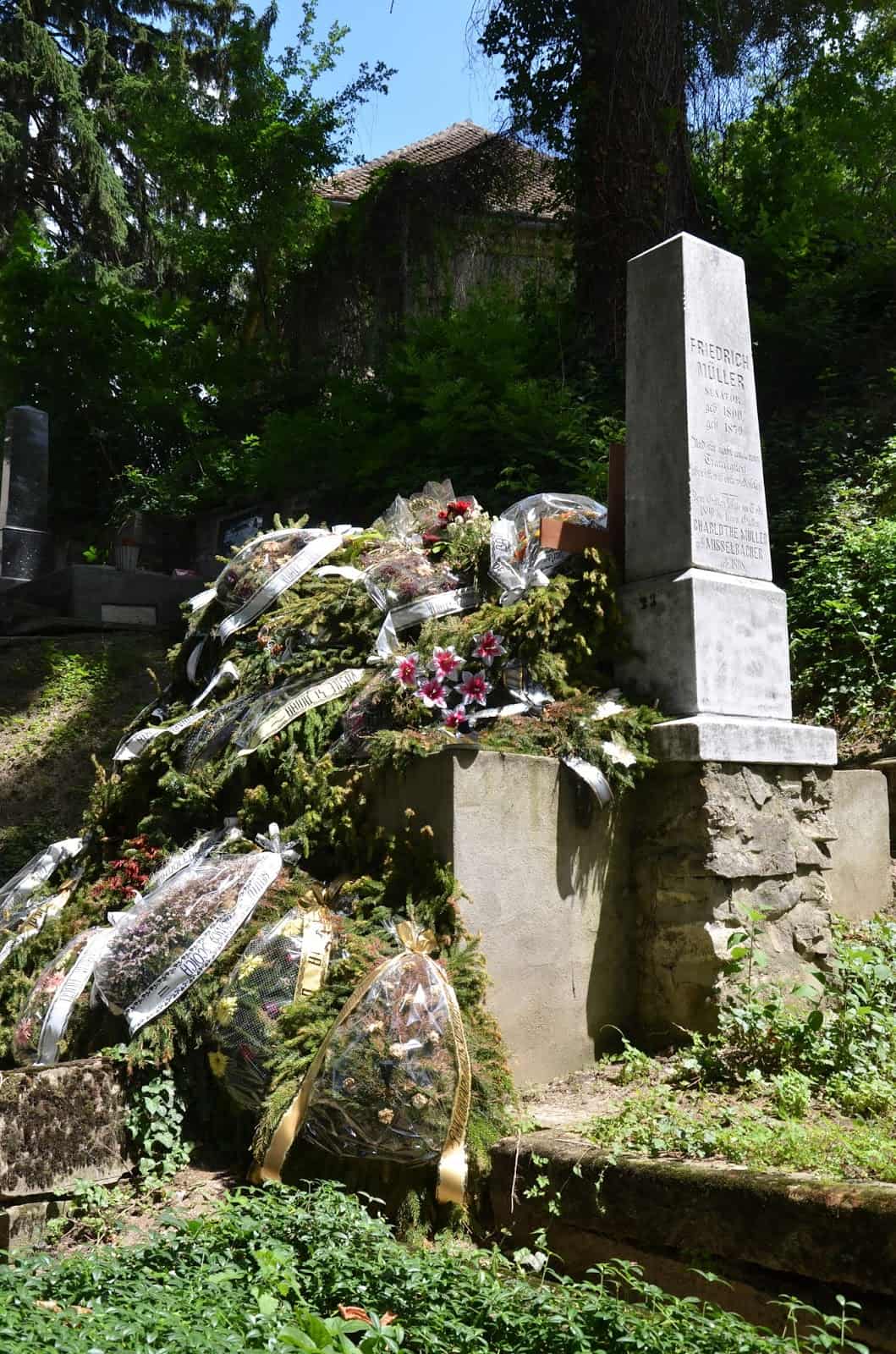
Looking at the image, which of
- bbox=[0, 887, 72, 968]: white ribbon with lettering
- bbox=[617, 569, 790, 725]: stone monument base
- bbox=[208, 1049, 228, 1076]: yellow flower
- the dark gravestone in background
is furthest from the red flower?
the dark gravestone in background

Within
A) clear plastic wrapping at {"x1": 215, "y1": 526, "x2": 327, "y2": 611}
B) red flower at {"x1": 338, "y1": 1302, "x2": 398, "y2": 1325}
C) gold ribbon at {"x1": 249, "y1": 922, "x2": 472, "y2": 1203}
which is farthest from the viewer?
clear plastic wrapping at {"x1": 215, "y1": 526, "x2": 327, "y2": 611}

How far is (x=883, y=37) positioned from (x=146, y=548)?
1028 centimetres

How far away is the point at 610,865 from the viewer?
4.96 metres

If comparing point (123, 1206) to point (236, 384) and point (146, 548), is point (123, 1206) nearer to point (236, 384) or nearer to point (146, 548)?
point (146, 548)

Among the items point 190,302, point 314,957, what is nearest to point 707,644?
point 314,957

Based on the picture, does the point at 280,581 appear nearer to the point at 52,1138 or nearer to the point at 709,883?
the point at 709,883

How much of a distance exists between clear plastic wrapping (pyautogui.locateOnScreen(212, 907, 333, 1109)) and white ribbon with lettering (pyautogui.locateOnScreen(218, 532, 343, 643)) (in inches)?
85.8

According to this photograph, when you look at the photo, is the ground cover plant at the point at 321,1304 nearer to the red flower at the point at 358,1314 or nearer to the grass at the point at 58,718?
the red flower at the point at 358,1314

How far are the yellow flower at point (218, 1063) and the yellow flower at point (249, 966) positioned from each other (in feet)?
0.86

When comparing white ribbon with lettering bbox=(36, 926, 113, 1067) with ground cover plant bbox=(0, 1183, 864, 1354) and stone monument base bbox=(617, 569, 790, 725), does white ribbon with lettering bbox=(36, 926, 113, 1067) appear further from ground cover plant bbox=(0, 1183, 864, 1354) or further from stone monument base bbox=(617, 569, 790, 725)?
stone monument base bbox=(617, 569, 790, 725)

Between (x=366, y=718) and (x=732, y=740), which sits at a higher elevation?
(x=366, y=718)

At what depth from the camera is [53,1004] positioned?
4641 millimetres

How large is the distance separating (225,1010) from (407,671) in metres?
1.58

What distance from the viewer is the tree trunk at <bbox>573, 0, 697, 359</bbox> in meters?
11.1
